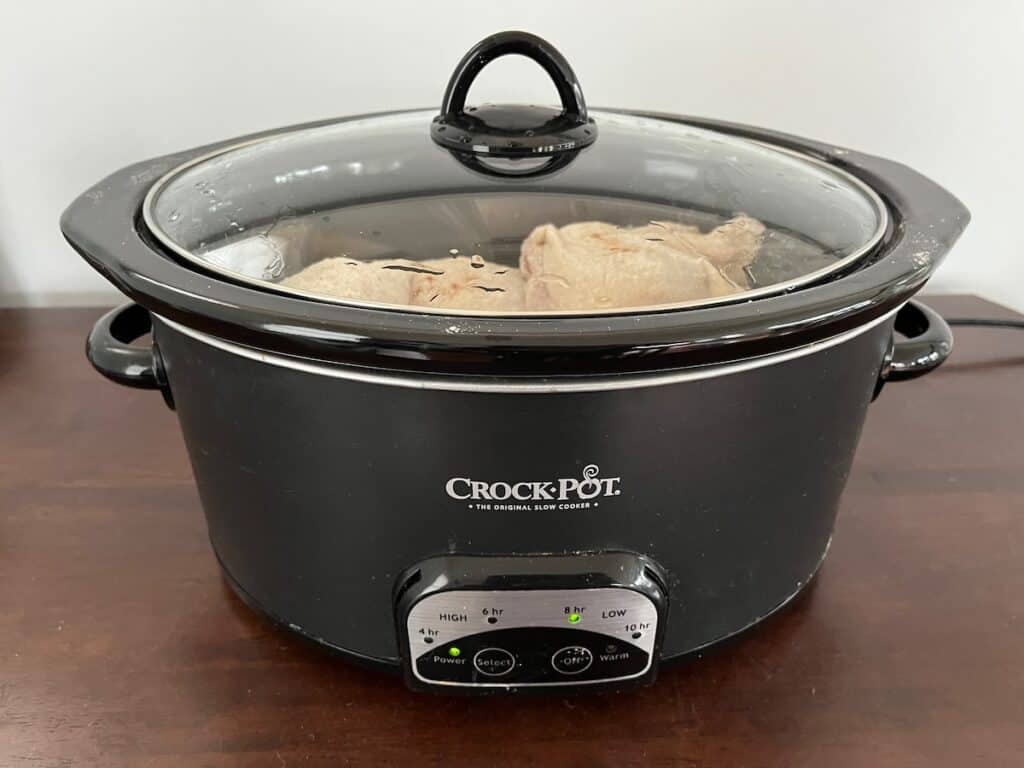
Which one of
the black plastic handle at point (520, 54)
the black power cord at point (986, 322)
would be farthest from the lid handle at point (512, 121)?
the black power cord at point (986, 322)

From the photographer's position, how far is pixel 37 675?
636 millimetres

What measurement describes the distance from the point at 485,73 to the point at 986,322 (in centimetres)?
75

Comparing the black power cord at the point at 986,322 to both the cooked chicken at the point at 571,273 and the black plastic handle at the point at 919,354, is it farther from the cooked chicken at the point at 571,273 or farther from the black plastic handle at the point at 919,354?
the cooked chicken at the point at 571,273

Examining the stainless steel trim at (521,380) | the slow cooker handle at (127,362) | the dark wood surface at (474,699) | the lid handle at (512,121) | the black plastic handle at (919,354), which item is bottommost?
the dark wood surface at (474,699)

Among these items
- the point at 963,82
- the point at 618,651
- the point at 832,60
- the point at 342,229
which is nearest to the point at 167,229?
the point at 342,229

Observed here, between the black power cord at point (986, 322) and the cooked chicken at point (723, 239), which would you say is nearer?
the cooked chicken at point (723, 239)

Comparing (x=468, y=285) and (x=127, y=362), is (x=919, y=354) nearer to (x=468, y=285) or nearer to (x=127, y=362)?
(x=468, y=285)

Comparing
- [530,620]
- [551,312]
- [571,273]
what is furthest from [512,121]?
[530,620]

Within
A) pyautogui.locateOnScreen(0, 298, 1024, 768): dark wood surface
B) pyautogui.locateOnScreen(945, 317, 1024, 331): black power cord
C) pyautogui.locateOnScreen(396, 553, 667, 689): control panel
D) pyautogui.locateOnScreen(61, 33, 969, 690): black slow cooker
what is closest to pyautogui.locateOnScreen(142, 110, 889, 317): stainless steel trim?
pyautogui.locateOnScreen(61, 33, 969, 690): black slow cooker

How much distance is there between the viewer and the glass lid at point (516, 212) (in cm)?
57

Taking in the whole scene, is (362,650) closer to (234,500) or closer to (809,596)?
(234,500)

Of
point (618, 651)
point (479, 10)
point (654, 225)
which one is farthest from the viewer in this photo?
point (479, 10)

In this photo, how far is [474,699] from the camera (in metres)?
0.62

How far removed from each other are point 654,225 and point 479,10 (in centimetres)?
53
